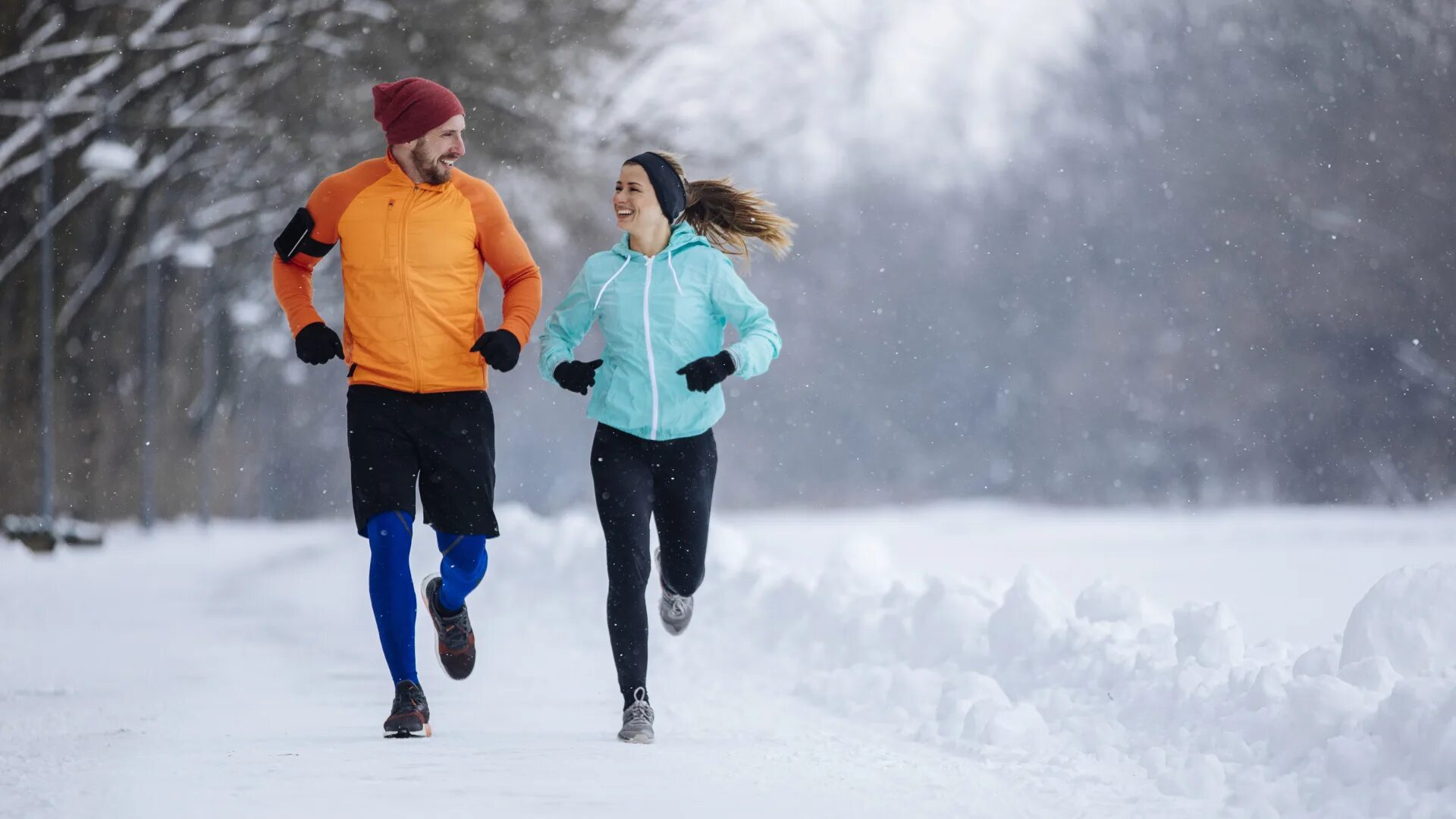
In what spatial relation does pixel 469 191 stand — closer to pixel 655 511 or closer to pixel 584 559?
pixel 655 511

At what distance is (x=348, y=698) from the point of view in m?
7.79

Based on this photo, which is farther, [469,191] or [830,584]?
[830,584]

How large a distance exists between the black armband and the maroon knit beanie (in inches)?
15.2

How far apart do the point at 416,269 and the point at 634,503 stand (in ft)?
3.34

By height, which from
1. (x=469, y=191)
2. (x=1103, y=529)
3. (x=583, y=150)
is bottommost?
(x=1103, y=529)

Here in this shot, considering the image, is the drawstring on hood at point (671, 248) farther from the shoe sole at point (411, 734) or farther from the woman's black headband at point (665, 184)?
the shoe sole at point (411, 734)

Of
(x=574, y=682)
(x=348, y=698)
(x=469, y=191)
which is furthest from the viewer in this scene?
(x=574, y=682)

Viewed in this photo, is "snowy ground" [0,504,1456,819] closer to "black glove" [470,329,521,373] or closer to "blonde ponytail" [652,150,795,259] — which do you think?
"black glove" [470,329,521,373]

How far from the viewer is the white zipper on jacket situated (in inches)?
254

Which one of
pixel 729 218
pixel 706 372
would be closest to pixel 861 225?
pixel 729 218

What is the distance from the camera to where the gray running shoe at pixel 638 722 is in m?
6.34

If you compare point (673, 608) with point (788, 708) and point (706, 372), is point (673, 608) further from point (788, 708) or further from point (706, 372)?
point (706, 372)

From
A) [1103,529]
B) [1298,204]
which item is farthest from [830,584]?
[1298,204]

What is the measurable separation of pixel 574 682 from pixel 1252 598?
8257 mm
